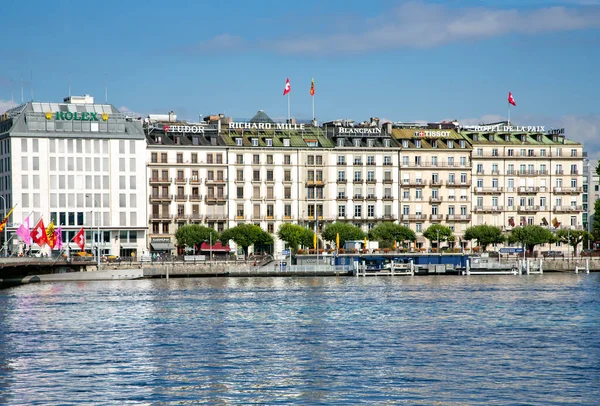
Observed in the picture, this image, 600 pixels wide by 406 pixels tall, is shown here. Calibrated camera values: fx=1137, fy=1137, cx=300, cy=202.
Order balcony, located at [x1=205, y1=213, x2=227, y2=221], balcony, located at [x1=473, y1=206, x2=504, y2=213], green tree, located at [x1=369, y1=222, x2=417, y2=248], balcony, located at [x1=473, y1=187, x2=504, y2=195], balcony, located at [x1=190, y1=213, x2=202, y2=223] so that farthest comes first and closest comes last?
balcony, located at [x1=473, y1=187, x2=504, y2=195], balcony, located at [x1=473, y1=206, x2=504, y2=213], green tree, located at [x1=369, y1=222, x2=417, y2=248], balcony, located at [x1=205, y1=213, x2=227, y2=221], balcony, located at [x1=190, y1=213, x2=202, y2=223]

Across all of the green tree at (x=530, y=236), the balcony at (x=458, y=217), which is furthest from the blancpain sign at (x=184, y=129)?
the green tree at (x=530, y=236)

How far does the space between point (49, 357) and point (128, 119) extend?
96125mm

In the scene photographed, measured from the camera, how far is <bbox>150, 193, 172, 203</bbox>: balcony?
146 metres

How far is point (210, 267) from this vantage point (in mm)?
132250

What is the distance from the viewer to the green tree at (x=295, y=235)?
14375cm

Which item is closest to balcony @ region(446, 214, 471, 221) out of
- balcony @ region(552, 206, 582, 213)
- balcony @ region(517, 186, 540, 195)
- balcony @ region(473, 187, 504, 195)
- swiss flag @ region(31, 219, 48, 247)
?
balcony @ region(473, 187, 504, 195)

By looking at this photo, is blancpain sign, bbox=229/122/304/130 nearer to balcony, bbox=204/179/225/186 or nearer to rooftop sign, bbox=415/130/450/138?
balcony, bbox=204/179/225/186

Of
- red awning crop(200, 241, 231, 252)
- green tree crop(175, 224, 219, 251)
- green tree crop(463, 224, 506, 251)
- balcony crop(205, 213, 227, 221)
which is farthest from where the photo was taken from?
green tree crop(463, 224, 506, 251)

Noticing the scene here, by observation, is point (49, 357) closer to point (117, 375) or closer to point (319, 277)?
point (117, 375)

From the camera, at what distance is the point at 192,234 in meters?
140

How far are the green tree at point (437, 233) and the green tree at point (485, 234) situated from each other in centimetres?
263

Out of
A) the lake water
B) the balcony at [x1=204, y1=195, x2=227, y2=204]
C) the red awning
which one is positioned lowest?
the lake water

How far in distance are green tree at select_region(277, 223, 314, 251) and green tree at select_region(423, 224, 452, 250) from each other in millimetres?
16472

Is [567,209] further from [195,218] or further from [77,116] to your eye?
[77,116]
